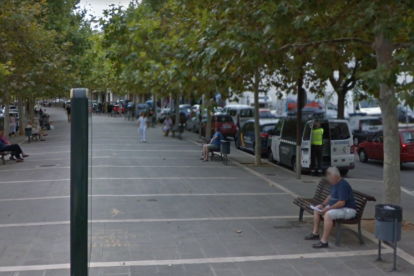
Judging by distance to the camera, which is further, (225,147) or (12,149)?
(12,149)

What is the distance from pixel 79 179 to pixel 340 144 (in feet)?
42.1

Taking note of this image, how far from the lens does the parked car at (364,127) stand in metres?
26.1

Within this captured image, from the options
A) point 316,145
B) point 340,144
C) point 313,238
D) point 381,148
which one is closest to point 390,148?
point 313,238

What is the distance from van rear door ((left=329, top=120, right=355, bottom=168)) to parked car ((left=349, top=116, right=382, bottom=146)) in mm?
10125

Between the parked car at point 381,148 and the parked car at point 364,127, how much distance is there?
5.42 metres

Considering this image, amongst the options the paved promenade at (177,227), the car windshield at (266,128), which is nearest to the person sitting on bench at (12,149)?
the paved promenade at (177,227)

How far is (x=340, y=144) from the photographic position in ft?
53.3

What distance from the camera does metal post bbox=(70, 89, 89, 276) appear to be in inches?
177

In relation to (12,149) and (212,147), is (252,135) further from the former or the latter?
(12,149)

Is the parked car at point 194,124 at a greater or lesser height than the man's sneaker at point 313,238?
greater

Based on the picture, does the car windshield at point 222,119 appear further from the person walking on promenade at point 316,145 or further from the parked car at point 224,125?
the person walking on promenade at point 316,145

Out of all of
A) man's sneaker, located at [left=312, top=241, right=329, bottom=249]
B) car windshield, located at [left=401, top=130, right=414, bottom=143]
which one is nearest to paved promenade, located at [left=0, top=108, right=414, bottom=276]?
man's sneaker, located at [left=312, top=241, right=329, bottom=249]

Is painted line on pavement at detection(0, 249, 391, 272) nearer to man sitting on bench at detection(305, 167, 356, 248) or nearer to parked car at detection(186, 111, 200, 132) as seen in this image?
man sitting on bench at detection(305, 167, 356, 248)

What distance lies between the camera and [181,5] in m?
14.5
